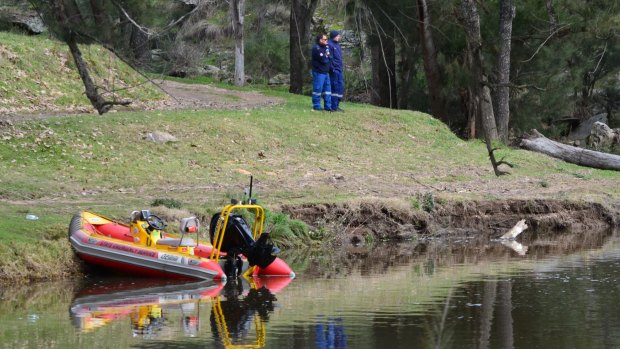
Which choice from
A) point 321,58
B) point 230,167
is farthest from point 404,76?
point 230,167

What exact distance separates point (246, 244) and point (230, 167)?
8.42 meters

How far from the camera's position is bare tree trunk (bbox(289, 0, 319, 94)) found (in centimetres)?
3709

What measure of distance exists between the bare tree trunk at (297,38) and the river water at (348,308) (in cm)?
1956

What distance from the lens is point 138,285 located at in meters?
15.5

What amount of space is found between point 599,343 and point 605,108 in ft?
108

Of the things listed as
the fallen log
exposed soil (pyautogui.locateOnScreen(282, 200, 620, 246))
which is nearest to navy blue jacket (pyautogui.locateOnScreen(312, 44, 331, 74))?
the fallen log

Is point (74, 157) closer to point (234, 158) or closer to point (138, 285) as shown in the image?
point (234, 158)

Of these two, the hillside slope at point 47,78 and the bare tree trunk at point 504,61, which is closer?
the hillside slope at point 47,78

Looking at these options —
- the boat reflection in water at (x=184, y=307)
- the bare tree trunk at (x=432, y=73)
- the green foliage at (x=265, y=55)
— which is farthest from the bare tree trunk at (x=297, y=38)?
the boat reflection in water at (x=184, y=307)

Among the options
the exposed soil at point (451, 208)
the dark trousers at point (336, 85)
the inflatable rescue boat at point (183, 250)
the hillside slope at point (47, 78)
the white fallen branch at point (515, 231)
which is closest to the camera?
the inflatable rescue boat at point (183, 250)

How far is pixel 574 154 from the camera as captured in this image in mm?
30500

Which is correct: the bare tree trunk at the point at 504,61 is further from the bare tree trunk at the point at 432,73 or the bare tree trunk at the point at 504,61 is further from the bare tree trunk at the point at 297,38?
the bare tree trunk at the point at 297,38

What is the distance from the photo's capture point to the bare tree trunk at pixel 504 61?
31625 mm

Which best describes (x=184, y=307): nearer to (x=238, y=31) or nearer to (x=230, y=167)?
(x=230, y=167)
